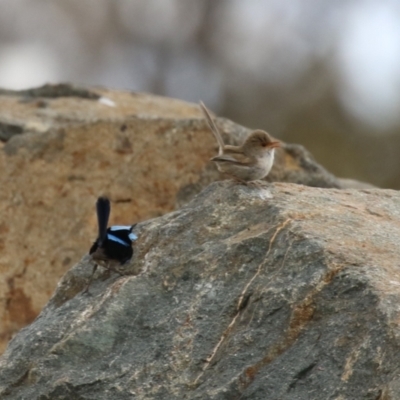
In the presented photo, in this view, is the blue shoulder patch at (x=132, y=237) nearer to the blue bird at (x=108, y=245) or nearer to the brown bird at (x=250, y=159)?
the blue bird at (x=108, y=245)

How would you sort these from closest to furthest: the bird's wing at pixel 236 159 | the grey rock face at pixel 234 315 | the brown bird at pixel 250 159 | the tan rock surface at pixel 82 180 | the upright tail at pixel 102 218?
the grey rock face at pixel 234 315 → the upright tail at pixel 102 218 → the brown bird at pixel 250 159 → the bird's wing at pixel 236 159 → the tan rock surface at pixel 82 180

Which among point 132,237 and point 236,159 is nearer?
point 132,237

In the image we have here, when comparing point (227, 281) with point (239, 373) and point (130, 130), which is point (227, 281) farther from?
point (130, 130)

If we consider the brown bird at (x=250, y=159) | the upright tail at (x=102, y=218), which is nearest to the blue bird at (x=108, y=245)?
the upright tail at (x=102, y=218)

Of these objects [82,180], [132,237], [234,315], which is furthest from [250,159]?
[82,180]

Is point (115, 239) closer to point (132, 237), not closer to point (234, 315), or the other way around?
point (132, 237)

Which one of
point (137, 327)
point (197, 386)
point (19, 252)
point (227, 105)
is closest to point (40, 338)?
point (137, 327)
